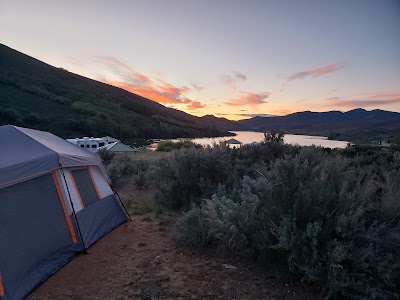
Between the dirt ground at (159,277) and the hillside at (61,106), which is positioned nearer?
the dirt ground at (159,277)

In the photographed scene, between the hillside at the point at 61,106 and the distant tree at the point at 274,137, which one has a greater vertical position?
the hillside at the point at 61,106

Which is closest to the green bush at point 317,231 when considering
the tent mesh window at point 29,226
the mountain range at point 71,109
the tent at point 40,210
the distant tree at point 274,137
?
the tent at point 40,210

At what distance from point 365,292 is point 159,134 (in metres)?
68.3

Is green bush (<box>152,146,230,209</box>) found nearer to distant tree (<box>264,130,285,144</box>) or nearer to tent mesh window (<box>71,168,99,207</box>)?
tent mesh window (<box>71,168,99,207</box>)

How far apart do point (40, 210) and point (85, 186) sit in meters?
1.27

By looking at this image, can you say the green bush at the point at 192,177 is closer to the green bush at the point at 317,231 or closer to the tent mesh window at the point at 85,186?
the tent mesh window at the point at 85,186

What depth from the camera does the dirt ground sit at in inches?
134

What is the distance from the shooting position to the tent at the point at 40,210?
143 inches

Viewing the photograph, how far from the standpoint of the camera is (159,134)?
230ft

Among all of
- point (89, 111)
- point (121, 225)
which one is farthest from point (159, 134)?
point (121, 225)

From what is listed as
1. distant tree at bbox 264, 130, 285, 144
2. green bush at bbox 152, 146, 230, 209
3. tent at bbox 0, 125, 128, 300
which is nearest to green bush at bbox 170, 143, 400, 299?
tent at bbox 0, 125, 128, 300

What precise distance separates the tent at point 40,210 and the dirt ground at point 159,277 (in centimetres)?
24

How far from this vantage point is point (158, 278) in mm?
3805

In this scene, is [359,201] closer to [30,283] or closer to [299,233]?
[299,233]
